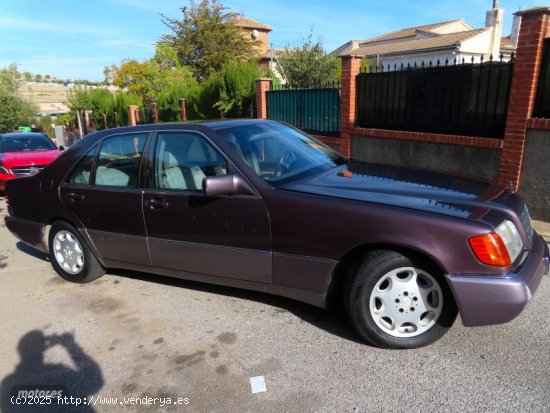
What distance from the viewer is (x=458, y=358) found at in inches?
113

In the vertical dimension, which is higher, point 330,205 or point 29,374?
point 330,205

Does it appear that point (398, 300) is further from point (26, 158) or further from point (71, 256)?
point (26, 158)

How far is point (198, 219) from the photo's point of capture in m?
3.51

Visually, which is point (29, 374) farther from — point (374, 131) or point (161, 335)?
point (374, 131)

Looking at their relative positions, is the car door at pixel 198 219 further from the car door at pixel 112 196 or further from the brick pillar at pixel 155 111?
the brick pillar at pixel 155 111

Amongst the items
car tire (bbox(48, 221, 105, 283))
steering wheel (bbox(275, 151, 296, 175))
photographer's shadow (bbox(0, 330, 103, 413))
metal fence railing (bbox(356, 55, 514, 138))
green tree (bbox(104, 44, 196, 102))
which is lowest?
photographer's shadow (bbox(0, 330, 103, 413))

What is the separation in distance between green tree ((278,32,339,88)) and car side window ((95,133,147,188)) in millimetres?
14943

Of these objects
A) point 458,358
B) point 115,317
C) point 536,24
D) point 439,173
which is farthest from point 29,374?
point 536,24

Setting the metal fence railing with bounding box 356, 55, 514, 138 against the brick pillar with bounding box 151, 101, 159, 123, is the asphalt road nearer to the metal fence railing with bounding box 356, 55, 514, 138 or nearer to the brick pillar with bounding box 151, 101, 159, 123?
the metal fence railing with bounding box 356, 55, 514, 138

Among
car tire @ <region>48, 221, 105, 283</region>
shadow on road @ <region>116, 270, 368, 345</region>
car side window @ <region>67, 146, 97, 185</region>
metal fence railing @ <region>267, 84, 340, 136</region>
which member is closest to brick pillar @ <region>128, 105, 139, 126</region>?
metal fence railing @ <region>267, 84, 340, 136</region>

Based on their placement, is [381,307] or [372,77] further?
[372,77]

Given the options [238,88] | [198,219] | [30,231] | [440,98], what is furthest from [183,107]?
[198,219]

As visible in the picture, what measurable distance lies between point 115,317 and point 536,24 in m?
6.27

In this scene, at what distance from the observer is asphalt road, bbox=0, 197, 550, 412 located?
2.57m
